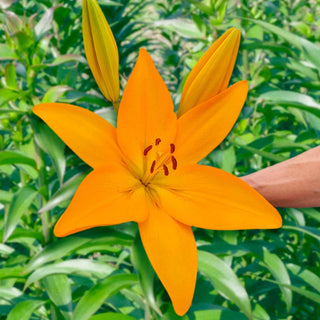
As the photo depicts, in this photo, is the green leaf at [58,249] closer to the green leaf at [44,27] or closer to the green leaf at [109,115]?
the green leaf at [109,115]

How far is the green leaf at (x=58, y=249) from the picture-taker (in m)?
0.62

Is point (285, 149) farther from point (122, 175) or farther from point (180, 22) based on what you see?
point (122, 175)

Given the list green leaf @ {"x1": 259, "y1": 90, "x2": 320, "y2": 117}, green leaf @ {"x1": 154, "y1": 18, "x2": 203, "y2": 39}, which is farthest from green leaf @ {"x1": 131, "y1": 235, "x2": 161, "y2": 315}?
green leaf @ {"x1": 154, "y1": 18, "x2": 203, "y2": 39}

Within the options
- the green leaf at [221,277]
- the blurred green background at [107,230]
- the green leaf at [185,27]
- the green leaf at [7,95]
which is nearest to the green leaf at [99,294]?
the blurred green background at [107,230]

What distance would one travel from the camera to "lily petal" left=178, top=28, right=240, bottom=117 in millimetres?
323

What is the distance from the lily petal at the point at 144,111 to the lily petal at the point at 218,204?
4cm

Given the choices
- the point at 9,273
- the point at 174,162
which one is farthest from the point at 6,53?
the point at 174,162

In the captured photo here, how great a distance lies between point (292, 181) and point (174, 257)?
14cm

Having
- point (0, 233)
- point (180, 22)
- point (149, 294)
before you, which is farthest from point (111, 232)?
point (180, 22)

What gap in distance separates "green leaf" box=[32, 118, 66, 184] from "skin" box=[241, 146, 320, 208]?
14.0 inches

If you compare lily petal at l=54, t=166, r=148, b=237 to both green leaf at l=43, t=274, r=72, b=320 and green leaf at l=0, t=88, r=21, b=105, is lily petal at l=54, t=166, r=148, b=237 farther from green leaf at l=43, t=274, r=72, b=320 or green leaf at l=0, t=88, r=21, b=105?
green leaf at l=43, t=274, r=72, b=320

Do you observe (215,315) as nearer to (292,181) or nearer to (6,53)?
(292,181)

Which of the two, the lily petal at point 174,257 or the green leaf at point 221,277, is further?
the green leaf at point 221,277

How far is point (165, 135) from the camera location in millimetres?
356
